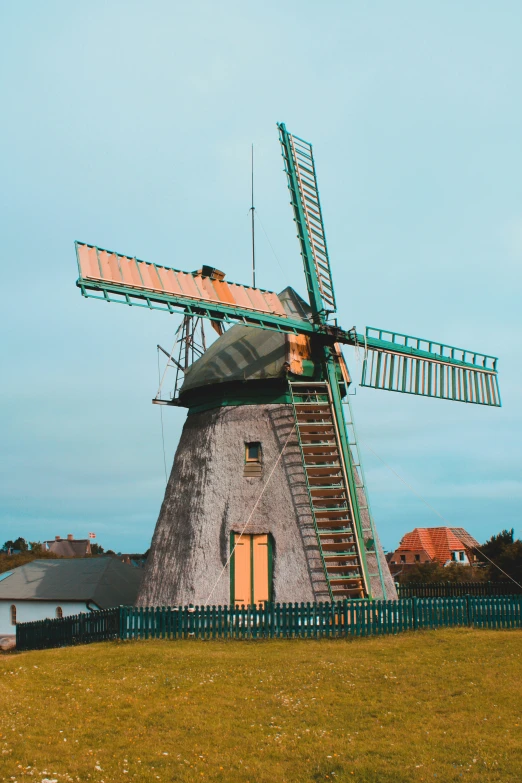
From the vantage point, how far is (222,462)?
18891 mm

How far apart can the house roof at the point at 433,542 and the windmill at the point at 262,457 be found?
114ft

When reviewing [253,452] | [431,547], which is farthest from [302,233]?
[431,547]

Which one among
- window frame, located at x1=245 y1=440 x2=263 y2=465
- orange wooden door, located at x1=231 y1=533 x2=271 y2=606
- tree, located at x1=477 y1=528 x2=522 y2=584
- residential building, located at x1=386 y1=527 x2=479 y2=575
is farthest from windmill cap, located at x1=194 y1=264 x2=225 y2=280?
residential building, located at x1=386 y1=527 x2=479 y2=575

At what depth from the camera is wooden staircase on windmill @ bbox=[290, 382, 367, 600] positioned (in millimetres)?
17344

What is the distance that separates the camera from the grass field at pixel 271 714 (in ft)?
28.1

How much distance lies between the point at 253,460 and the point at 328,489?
2.06 m

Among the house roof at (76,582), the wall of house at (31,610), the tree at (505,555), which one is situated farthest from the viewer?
the tree at (505,555)

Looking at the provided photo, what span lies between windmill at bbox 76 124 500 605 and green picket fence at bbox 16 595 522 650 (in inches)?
31.5

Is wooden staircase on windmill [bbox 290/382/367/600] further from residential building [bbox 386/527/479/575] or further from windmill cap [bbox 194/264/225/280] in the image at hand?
residential building [bbox 386/527/479/575]

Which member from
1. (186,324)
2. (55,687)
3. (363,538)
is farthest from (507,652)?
(186,324)

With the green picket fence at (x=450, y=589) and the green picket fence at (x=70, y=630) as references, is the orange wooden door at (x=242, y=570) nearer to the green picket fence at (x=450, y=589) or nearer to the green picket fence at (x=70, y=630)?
the green picket fence at (x=70, y=630)

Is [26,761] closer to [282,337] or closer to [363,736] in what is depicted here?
[363,736]

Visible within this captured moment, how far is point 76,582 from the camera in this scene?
26344 mm

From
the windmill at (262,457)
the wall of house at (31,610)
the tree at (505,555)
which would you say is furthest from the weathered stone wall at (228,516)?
the tree at (505,555)
